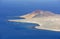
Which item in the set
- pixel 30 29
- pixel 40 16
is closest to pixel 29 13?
pixel 40 16

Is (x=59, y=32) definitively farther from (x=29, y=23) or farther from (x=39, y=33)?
(x=29, y=23)

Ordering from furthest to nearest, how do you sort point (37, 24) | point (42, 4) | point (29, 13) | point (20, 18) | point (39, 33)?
point (42, 4) → point (29, 13) → point (20, 18) → point (37, 24) → point (39, 33)

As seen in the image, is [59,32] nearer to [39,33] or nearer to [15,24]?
[39,33]

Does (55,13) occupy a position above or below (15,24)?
above

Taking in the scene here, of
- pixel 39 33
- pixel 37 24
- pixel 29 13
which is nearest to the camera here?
pixel 39 33

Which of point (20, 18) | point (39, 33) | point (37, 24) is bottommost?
point (39, 33)

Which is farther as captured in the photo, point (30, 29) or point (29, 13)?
point (29, 13)
